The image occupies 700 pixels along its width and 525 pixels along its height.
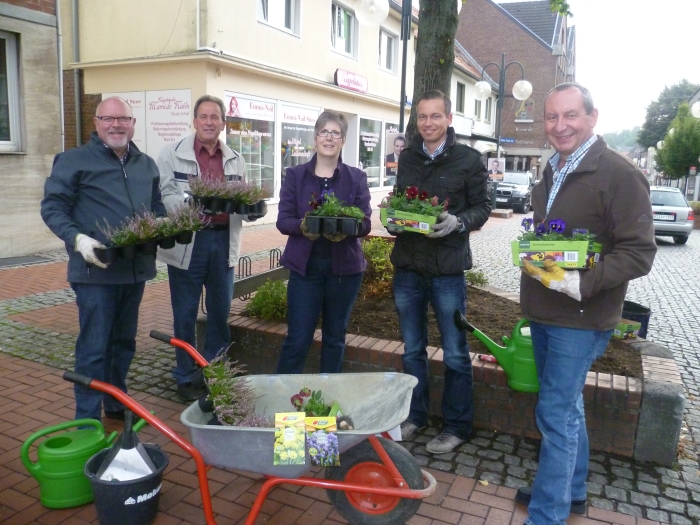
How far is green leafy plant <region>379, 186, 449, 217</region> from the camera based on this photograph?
10.5 feet

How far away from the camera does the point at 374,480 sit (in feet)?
8.97

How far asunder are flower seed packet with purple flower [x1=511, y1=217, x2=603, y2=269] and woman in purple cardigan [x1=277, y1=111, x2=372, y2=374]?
1.18 metres

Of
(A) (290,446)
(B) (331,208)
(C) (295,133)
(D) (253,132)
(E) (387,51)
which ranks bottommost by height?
(A) (290,446)

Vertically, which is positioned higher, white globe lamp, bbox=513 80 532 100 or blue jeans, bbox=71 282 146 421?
white globe lamp, bbox=513 80 532 100

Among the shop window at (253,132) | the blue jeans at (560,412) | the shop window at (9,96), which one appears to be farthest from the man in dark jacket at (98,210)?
the shop window at (253,132)

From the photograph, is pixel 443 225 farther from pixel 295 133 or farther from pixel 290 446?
pixel 295 133

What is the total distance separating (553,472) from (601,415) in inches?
42.8

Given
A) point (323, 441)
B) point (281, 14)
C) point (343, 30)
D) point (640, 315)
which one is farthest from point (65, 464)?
point (343, 30)

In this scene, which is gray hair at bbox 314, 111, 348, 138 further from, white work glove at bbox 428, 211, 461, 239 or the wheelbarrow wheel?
the wheelbarrow wheel

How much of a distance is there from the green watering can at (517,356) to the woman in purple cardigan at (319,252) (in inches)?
29.6

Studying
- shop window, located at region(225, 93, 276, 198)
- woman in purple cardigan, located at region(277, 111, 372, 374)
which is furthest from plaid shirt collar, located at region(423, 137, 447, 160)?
shop window, located at region(225, 93, 276, 198)

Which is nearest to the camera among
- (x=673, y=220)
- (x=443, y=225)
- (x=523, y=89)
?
(x=443, y=225)

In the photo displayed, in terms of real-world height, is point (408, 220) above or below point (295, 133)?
below

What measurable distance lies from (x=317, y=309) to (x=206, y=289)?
906 mm
